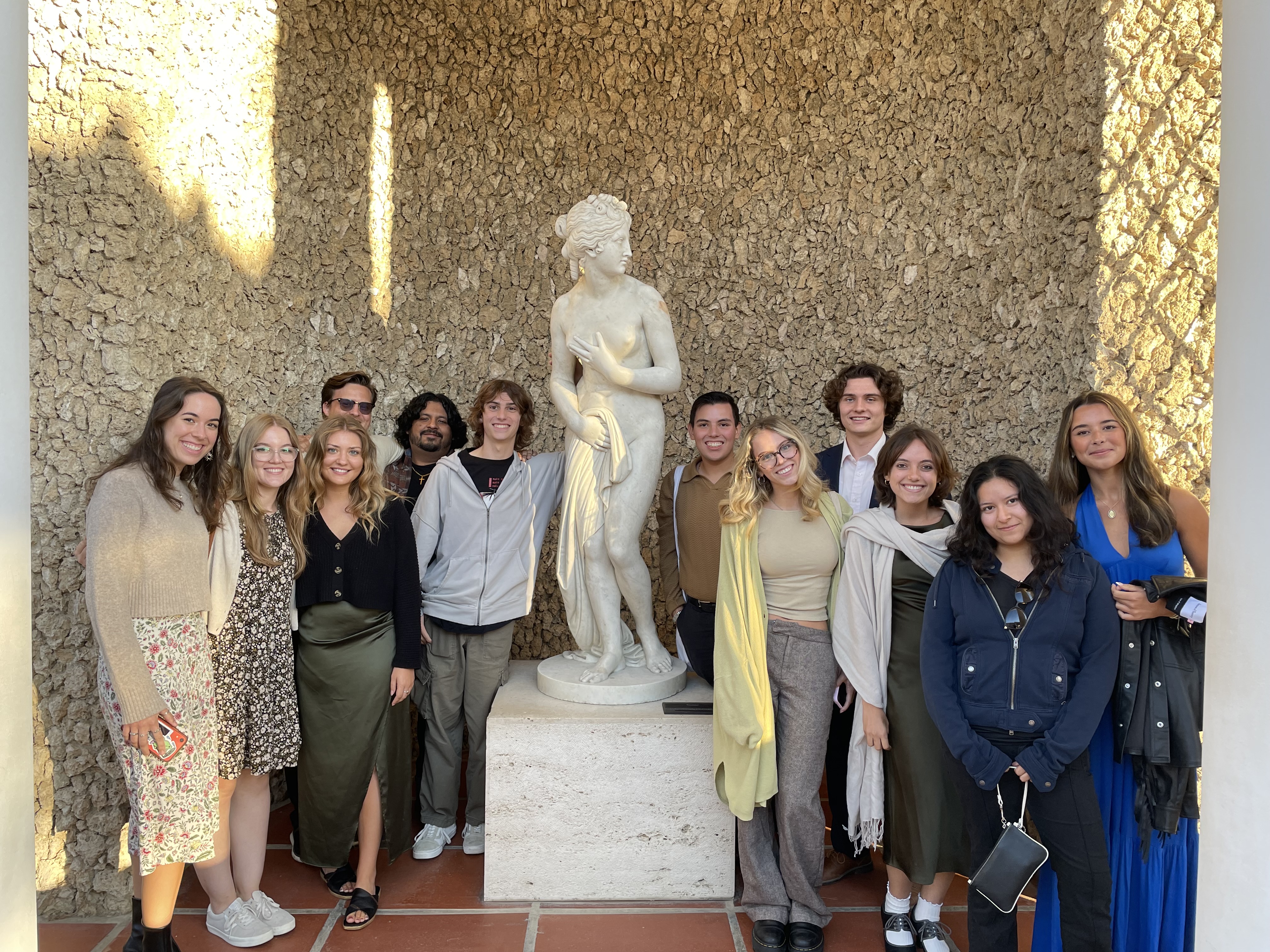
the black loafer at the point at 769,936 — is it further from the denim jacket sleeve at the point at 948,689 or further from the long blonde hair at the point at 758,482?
the long blonde hair at the point at 758,482

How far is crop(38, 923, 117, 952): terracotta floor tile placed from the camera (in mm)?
2574

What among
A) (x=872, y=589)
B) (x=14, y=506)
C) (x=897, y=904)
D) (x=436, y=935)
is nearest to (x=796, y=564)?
(x=872, y=589)

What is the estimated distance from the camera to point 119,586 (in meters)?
2.21

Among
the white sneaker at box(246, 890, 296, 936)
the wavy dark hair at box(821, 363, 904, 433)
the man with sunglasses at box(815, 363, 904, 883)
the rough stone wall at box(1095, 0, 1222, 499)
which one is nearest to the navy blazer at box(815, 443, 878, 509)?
the man with sunglasses at box(815, 363, 904, 883)

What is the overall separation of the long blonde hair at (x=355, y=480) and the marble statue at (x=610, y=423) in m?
0.67

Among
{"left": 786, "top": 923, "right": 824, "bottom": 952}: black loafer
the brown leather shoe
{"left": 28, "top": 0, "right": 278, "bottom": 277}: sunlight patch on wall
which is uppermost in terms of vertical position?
{"left": 28, "top": 0, "right": 278, "bottom": 277}: sunlight patch on wall

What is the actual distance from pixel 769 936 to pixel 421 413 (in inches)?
90.5

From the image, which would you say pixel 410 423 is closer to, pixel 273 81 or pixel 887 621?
pixel 273 81

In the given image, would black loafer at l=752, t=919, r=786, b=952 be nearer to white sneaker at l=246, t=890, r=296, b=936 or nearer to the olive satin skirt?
the olive satin skirt

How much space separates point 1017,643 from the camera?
7.03 feet

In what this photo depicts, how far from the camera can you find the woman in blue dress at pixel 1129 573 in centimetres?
222

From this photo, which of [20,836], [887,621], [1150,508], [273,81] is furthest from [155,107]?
[1150,508]

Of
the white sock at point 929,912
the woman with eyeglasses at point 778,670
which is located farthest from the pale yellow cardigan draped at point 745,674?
the white sock at point 929,912

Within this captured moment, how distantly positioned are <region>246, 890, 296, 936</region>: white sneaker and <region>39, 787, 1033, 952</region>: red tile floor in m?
0.03
